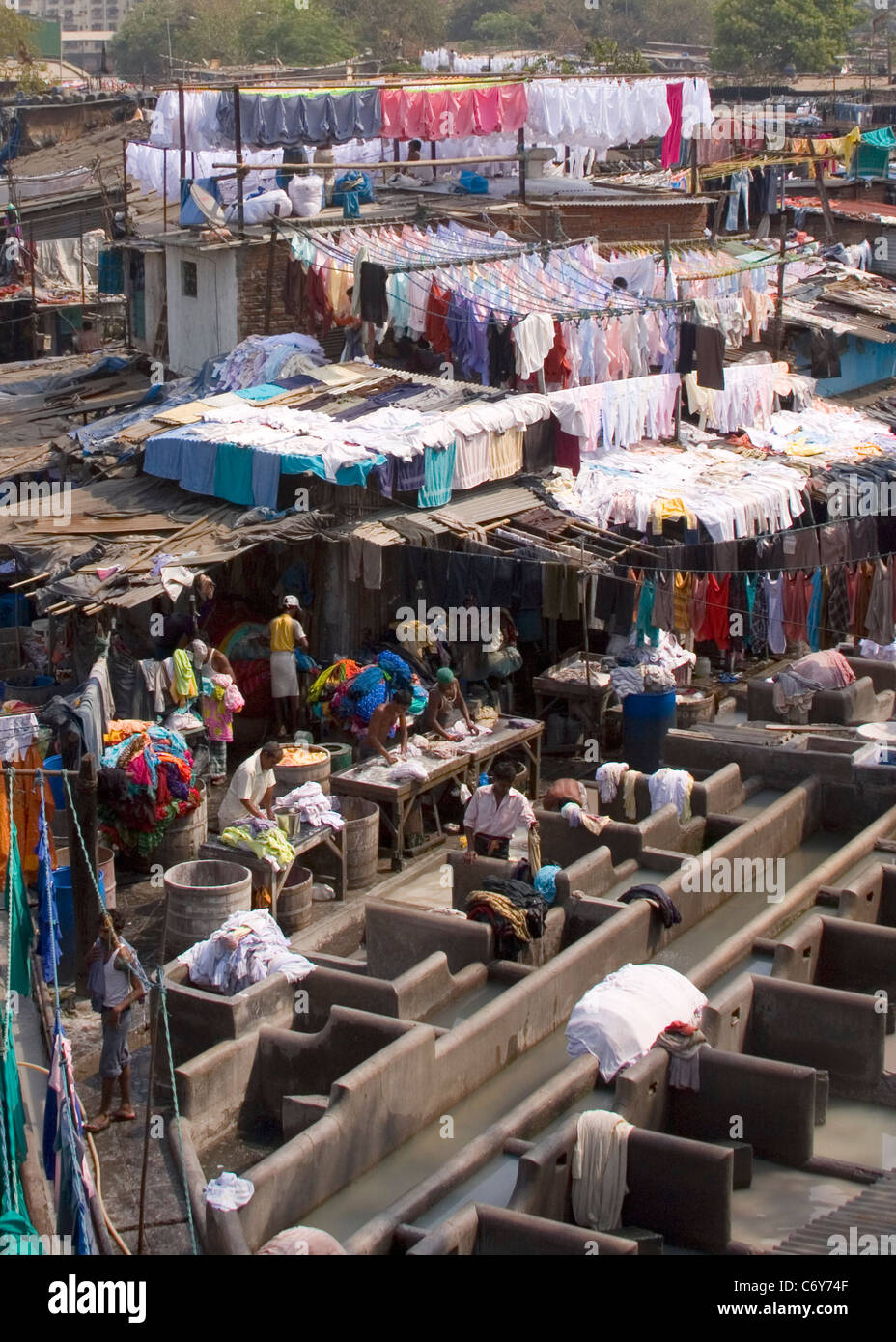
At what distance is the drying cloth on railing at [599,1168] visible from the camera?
1091 cm

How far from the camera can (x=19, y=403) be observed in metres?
26.9

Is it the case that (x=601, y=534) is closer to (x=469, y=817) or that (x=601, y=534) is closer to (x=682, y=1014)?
(x=469, y=817)

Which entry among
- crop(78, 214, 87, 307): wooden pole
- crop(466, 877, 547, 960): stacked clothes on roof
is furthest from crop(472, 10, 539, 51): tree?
crop(466, 877, 547, 960): stacked clothes on roof

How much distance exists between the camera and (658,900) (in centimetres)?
1431

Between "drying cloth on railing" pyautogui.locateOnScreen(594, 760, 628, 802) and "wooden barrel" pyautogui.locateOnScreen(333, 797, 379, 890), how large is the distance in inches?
83.9

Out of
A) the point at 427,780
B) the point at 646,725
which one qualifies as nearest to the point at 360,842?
the point at 427,780

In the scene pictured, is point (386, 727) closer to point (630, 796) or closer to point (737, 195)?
point (630, 796)

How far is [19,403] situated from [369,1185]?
59.2ft

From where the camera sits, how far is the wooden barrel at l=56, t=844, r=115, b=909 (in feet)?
50.9

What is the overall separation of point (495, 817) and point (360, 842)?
1.73 meters

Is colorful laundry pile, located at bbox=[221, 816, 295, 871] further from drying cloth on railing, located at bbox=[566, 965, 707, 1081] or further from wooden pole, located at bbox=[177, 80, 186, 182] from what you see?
wooden pole, located at bbox=[177, 80, 186, 182]

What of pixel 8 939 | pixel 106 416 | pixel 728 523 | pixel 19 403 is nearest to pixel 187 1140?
pixel 8 939

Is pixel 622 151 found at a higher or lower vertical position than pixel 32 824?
higher
